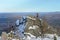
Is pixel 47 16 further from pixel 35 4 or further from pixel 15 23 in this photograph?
pixel 15 23

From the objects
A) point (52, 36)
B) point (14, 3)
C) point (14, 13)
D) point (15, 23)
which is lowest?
point (52, 36)

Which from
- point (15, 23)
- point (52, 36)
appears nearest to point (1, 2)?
point (15, 23)

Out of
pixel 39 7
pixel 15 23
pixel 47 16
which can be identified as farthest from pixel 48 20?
pixel 15 23

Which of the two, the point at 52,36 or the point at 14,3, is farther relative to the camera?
the point at 14,3

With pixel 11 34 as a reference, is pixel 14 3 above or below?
above

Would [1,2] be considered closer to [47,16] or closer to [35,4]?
[35,4]

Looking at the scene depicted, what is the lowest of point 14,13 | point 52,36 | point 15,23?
point 52,36

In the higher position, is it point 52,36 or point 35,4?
Answer: point 35,4

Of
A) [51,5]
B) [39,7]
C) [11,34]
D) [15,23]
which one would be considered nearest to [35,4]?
[39,7]
